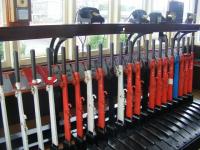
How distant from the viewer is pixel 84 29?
6.21ft

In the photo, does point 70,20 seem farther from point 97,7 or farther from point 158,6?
point 158,6

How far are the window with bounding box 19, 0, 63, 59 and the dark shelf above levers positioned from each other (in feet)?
3.47

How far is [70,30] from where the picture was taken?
1.81m

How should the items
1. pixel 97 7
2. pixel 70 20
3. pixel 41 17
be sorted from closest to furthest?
pixel 41 17
pixel 70 20
pixel 97 7

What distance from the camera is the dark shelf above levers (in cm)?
151

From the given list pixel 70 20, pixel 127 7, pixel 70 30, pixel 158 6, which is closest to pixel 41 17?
pixel 70 20

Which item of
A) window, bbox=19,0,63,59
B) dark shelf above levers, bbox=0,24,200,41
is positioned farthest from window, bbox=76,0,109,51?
dark shelf above levers, bbox=0,24,200,41

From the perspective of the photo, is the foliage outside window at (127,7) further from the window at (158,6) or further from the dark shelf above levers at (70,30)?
the dark shelf above levers at (70,30)

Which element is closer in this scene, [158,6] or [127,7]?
[127,7]

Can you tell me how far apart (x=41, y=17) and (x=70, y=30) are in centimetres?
129

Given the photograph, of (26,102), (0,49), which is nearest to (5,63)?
(0,49)

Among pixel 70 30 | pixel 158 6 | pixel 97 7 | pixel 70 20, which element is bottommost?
pixel 70 30

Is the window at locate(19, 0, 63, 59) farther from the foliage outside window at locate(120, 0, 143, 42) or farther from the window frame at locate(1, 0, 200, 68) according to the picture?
the foliage outside window at locate(120, 0, 143, 42)

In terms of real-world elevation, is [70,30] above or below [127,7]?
below
